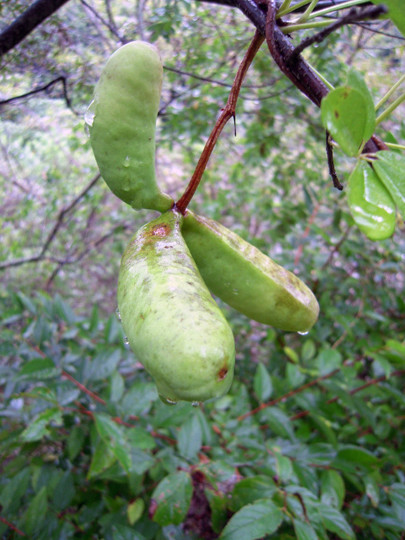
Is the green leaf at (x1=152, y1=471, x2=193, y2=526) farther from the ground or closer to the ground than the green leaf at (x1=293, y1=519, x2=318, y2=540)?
closer to the ground

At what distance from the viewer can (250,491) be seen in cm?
100

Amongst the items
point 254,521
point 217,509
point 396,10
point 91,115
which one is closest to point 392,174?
point 396,10

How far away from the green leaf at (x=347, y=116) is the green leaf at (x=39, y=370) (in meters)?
1.07

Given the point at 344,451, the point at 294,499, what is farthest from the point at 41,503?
the point at 344,451

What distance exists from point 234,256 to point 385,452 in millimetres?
1187

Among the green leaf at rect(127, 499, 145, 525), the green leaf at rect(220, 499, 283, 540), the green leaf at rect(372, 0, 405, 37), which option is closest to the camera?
the green leaf at rect(372, 0, 405, 37)

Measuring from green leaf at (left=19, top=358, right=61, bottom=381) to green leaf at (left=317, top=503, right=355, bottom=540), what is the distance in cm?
80

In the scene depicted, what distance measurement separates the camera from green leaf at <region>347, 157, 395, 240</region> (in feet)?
1.40

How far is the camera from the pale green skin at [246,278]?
2.16 ft

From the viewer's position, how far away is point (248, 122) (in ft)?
7.88

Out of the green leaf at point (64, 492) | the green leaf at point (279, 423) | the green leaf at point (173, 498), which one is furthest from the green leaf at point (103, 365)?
the green leaf at point (279, 423)

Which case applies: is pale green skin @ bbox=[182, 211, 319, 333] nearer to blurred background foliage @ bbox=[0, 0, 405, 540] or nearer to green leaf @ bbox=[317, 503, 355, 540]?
blurred background foliage @ bbox=[0, 0, 405, 540]

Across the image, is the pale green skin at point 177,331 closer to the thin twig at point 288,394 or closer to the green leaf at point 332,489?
the green leaf at point 332,489

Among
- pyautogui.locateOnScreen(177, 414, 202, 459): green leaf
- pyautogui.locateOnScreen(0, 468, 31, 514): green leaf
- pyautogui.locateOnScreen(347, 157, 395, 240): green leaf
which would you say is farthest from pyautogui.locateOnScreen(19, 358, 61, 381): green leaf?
pyautogui.locateOnScreen(347, 157, 395, 240): green leaf
